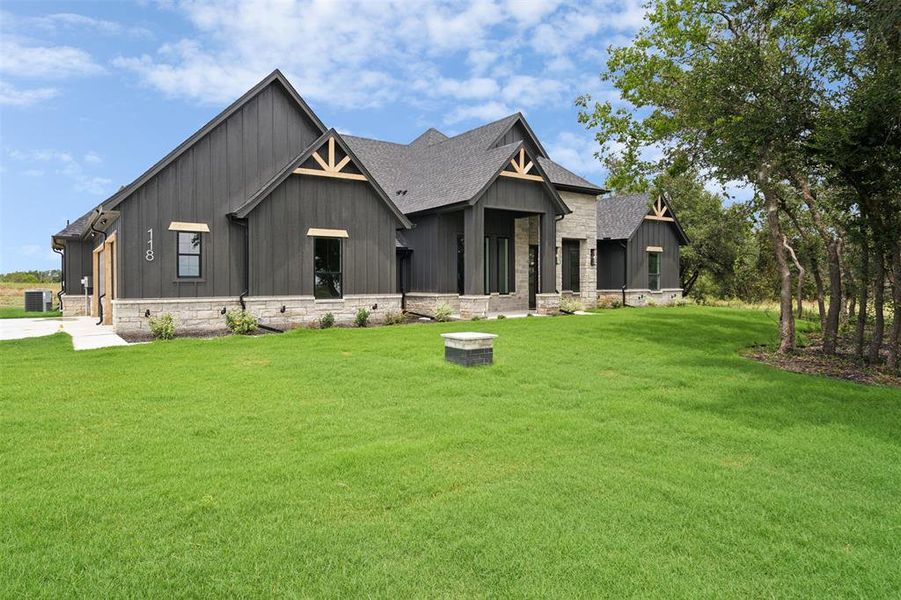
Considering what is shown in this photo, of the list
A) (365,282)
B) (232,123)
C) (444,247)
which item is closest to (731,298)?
(444,247)

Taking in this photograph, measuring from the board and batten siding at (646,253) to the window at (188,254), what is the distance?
20.8m

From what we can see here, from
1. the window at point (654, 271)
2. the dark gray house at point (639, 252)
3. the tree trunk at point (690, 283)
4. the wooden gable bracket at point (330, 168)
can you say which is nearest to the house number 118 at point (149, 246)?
the wooden gable bracket at point (330, 168)

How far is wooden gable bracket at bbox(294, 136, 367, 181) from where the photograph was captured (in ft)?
55.2

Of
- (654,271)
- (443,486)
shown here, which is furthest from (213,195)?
(654,271)

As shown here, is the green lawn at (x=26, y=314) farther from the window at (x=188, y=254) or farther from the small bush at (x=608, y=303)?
the small bush at (x=608, y=303)

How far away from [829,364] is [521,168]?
12.0m

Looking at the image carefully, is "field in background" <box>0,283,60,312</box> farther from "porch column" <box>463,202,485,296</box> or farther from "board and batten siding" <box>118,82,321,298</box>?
"porch column" <box>463,202,485,296</box>

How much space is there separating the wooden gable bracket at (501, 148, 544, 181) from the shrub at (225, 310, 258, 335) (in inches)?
403

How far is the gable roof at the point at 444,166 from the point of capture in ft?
64.9

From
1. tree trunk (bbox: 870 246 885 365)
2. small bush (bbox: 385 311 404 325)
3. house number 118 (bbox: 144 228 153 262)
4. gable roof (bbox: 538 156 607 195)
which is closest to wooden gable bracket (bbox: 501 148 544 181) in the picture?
gable roof (bbox: 538 156 607 195)

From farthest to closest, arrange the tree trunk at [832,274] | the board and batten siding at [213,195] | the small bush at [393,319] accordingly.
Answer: the small bush at [393,319] → the board and batten siding at [213,195] → the tree trunk at [832,274]

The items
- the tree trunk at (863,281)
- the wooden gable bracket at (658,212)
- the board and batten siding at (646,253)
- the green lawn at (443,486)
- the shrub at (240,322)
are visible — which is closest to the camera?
the green lawn at (443,486)

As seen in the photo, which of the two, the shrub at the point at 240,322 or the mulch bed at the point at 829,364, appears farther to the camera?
the shrub at the point at 240,322

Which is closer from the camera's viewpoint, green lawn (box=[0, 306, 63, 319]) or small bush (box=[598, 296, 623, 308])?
green lawn (box=[0, 306, 63, 319])
